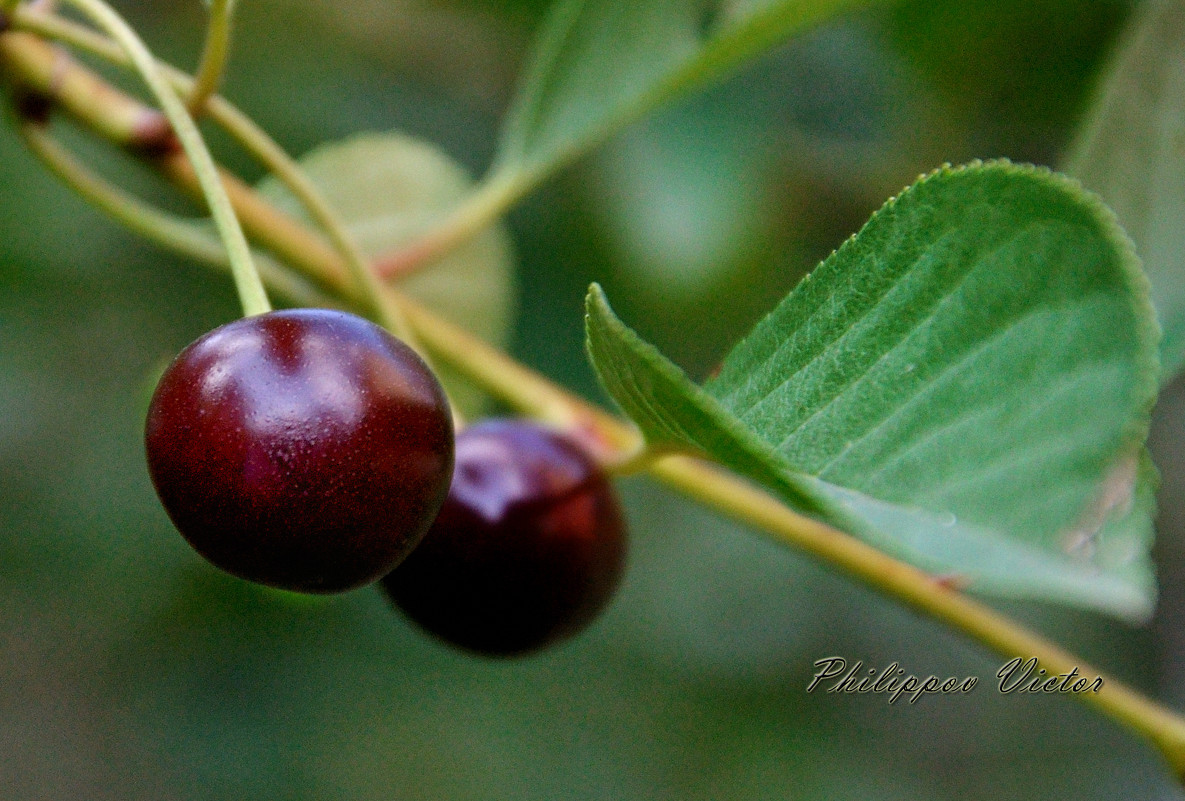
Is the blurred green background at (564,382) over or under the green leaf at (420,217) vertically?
under

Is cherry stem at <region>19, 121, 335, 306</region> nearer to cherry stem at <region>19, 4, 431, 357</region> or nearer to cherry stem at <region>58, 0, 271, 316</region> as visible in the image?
cherry stem at <region>19, 4, 431, 357</region>

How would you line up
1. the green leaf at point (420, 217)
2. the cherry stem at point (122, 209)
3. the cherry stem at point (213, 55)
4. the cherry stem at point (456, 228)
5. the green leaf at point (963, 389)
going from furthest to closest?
the green leaf at point (420, 217)
the cherry stem at point (456, 228)
the cherry stem at point (122, 209)
the cherry stem at point (213, 55)
the green leaf at point (963, 389)

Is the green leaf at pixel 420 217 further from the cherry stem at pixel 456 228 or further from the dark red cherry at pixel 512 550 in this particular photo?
the dark red cherry at pixel 512 550

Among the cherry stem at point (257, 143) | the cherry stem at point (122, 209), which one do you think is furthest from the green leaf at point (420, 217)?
the cherry stem at point (257, 143)

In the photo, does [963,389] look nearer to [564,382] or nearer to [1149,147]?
[1149,147]

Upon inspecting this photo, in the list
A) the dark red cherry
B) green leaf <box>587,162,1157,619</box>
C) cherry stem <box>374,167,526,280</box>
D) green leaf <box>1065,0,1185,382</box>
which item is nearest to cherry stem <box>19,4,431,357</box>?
the dark red cherry

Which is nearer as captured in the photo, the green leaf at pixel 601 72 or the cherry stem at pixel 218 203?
the cherry stem at pixel 218 203
